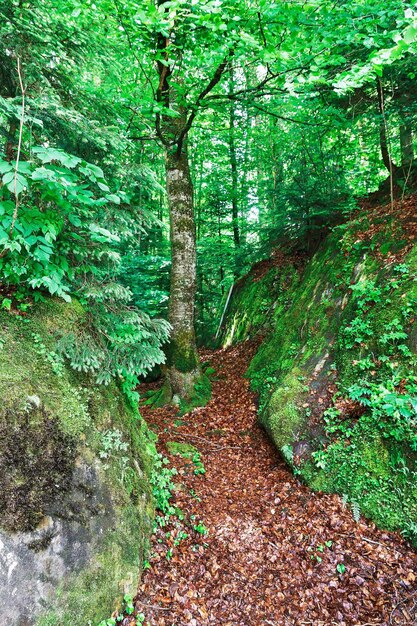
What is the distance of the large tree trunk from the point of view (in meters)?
7.02

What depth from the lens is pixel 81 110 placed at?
4109 mm

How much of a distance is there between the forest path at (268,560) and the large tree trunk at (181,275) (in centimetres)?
213

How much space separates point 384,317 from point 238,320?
230 inches

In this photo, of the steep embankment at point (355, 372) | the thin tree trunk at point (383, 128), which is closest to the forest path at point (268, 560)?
the steep embankment at point (355, 372)

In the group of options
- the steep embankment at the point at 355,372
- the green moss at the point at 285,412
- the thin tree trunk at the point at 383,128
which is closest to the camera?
the steep embankment at the point at 355,372

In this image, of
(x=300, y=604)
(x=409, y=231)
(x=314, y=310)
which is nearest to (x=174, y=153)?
(x=314, y=310)

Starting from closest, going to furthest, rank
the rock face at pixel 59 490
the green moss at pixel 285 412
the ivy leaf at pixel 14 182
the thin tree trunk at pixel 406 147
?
the ivy leaf at pixel 14 182 < the rock face at pixel 59 490 < the green moss at pixel 285 412 < the thin tree trunk at pixel 406 147

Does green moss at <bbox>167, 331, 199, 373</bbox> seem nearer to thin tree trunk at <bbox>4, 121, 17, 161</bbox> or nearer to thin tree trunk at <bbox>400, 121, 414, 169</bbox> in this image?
thin tree trunk at <bbox>4, 121, 17, 161</bbox>

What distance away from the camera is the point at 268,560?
12.7 ft

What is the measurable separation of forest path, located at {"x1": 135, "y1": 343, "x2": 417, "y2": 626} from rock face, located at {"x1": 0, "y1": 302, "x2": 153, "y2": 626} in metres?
0.55

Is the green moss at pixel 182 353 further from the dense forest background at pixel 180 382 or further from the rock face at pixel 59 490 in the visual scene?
the rock face at pixel 59 490

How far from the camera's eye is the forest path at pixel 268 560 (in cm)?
326

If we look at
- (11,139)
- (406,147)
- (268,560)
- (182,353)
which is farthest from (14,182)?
(406,147)

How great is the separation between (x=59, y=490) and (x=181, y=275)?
196 inches
